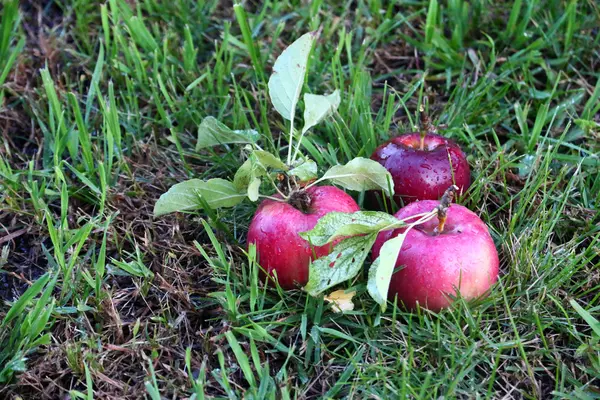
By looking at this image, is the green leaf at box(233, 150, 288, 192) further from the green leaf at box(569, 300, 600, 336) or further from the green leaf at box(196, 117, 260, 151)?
the green leaf at box(569, 300, 600, 336)

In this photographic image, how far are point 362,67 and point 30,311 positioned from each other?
166 cm

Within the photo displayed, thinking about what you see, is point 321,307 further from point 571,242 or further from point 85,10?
point 85,10

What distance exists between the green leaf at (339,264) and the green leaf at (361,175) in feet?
0.77

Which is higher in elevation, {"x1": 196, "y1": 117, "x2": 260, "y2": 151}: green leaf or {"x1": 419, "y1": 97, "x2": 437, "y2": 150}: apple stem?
{"x1": 419, "y1": 97, "x2": 437, "y2": 150}: apple stem

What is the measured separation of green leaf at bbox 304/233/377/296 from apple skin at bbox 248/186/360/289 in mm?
40

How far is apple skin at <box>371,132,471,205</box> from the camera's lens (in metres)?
2.22

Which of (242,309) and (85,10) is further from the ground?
(85,10)

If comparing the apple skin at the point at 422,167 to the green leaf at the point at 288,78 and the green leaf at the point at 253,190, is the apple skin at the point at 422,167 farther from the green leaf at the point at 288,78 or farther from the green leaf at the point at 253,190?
the green leaf at the point at 253,190

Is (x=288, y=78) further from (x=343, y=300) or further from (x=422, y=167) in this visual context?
(x=343, y=300)

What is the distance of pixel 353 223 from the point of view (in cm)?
194

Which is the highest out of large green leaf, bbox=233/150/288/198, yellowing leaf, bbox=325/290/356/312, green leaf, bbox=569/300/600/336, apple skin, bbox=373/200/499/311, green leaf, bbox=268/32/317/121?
green leaf, bbox=268/32/317/121

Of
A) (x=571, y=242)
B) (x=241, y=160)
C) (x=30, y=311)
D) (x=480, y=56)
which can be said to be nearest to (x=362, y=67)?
(x=480, y=56)

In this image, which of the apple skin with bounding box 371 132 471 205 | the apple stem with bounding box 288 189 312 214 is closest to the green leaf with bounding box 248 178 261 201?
the apple stem with bounding box 288 189 312 214

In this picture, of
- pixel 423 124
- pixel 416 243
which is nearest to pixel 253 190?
pixel 416 243
